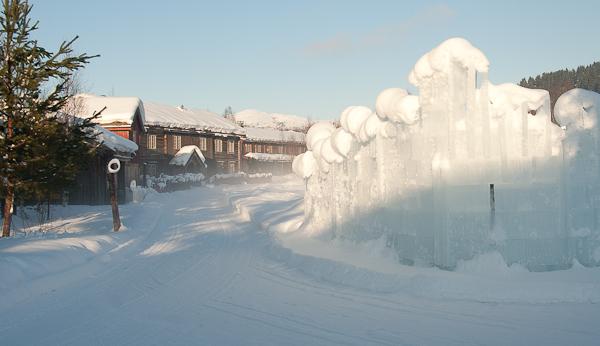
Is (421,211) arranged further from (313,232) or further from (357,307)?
(313,232)

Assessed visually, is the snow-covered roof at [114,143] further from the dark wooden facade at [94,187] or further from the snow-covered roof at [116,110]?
the snow-covered roof at [116,110]

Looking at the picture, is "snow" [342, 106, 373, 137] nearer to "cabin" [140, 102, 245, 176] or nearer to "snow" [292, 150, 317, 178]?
"snow" [292, 150, 317, 178]

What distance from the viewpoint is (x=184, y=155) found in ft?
138

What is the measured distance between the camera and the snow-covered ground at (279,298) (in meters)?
5.76

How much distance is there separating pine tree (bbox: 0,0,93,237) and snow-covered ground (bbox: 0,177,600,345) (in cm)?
154

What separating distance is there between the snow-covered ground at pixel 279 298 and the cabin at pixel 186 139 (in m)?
28.0

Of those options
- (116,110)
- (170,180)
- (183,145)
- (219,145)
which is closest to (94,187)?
(116,110)

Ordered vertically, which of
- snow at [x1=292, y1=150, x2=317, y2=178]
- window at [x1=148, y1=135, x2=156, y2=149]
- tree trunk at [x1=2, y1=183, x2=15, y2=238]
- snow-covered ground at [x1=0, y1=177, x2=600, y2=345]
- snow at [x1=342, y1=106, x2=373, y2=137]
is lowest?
snow-covered ground at [x1=0, y1=177, x2=600, y2=345]

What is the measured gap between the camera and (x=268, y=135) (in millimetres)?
63938

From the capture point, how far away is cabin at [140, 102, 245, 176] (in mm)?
41438

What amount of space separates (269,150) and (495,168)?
55091 millimetres

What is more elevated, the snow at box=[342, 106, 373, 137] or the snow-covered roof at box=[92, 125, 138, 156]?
the snow-covered roof at box=[92, 125, 138, 156]

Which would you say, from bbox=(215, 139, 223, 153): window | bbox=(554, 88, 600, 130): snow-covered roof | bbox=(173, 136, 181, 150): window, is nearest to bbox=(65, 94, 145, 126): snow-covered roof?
bbox=(173, 136, 181, 150): window

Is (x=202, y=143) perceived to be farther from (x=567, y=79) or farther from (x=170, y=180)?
(x=567, y=79)
